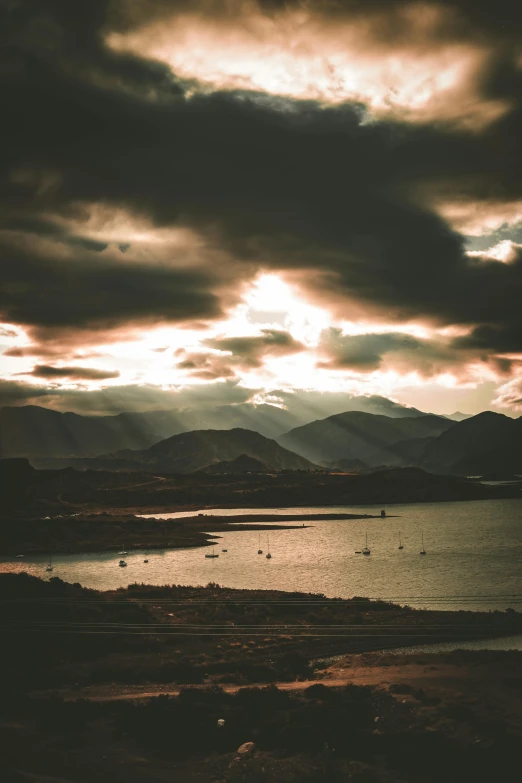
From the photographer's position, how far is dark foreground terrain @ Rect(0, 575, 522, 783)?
90.1 feet

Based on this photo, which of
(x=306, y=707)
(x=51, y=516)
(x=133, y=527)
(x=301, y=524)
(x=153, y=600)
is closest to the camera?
(x=306, y=707)

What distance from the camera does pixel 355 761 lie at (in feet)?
91.8

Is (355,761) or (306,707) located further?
(306,707)

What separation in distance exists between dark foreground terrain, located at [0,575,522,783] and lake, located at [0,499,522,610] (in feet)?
53.3

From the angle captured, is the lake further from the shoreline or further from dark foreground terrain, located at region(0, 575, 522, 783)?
dark foreground terrain, located at region(0, 575, 522, 783)

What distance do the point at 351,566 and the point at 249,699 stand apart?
211 feet

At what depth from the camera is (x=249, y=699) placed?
34469 millimetres

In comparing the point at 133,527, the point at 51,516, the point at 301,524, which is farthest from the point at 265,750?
the point at 51,516

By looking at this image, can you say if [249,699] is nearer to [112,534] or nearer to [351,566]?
[351,566]

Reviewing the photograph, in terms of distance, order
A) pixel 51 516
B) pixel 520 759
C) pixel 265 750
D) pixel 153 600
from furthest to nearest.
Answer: pixel 51 516 < pixel 153 600 < pixel 265 750 < pixel 520 759

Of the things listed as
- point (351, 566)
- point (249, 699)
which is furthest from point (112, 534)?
point (249, 699)

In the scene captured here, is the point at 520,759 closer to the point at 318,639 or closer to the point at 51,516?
the point at 318,639

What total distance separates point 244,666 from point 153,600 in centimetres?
2692

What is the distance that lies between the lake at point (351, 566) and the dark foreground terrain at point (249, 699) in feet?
53.3
